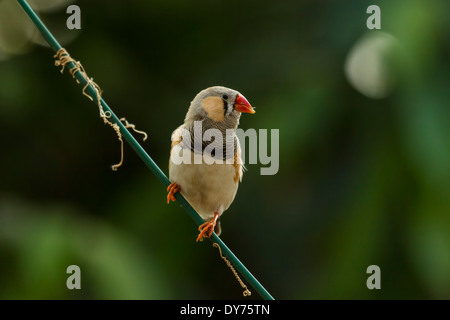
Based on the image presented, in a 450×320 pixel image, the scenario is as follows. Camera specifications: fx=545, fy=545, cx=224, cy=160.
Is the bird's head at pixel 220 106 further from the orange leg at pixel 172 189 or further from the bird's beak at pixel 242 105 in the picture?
the orange leg at pixel 172 189

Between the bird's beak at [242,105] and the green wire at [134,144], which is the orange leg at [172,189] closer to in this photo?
the bird's beak at [242,105]

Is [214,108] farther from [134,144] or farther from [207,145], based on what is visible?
[134,144]

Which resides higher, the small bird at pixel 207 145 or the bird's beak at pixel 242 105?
the bird's beak at pixel 242 105

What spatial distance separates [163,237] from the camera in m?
4.25

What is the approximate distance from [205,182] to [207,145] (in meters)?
0.19

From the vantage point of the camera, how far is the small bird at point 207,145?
2617mm

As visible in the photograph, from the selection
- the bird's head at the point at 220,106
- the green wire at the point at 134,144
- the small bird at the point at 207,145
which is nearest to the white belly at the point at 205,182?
the small bird at the point at 207,145

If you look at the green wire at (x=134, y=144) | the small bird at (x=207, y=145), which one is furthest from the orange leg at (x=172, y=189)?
the green wire at (x=134, y=144)

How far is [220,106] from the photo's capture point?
2648mm

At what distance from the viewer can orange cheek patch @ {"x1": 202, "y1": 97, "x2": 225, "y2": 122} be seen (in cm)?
263

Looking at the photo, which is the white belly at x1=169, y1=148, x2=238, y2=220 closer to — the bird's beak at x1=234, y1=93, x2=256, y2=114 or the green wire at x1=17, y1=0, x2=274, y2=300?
the bird's beak at x1=234, y1=93, x2=256, y2=114

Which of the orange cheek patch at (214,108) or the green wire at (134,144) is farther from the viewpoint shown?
the orange cheek patch at (214,108)

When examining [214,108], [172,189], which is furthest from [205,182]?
[214,108]

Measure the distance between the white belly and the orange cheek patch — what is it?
216 mm
